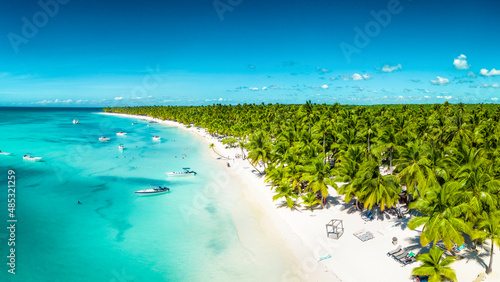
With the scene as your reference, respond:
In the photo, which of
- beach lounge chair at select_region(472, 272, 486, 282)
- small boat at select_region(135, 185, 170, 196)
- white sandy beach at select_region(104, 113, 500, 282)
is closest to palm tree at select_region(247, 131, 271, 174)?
white sandy beach at select_region(104, 113, 500, 282)

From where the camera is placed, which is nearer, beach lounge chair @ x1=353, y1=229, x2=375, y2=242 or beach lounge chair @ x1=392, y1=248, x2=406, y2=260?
beach lounge chair @ x1=392, y1=248, x2=406, y2=260

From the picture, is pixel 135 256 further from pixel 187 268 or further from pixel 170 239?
pixel 187 268

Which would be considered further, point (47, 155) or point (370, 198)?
point (47, 155)

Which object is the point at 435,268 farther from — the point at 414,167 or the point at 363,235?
the point at 414,167

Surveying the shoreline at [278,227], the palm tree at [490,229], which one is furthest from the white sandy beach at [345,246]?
the palm tree at [490,229]

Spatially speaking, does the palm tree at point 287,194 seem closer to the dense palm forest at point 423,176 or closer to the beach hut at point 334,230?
the dense palm forest at point 423,176

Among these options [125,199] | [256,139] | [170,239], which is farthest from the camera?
[256,139]


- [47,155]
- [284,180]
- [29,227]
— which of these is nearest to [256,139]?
[284,180]

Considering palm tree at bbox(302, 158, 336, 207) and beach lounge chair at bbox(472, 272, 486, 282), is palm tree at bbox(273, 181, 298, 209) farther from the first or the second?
beach lounge chair at bbox(472, 272, 486, 282)
